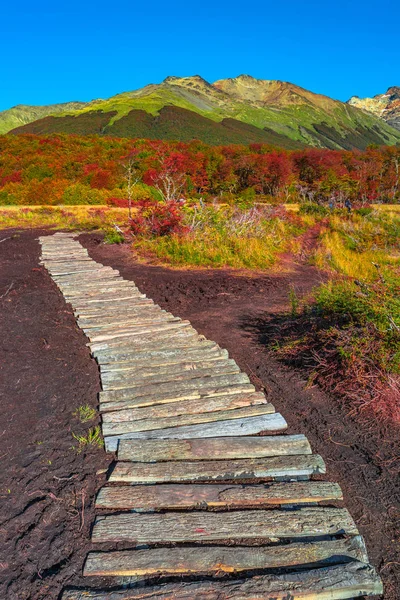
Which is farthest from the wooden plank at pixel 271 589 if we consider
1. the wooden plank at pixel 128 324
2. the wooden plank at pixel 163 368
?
the wooden plank at pixel 128 324

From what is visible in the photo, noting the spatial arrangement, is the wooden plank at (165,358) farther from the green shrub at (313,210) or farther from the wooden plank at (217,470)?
the green shrub at (313,210)

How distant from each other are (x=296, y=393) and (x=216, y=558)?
186cm

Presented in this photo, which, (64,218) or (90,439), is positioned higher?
(64,218)

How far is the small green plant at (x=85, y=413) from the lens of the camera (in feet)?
10.1

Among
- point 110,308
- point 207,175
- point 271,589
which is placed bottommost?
point 271,589

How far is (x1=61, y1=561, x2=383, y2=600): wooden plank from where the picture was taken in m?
1.76

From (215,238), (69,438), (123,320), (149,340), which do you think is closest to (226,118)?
(215,238)

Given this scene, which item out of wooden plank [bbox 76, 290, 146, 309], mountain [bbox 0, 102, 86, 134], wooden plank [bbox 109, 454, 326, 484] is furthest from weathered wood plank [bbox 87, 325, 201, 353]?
mountain [bbox 0, 102, 86, 134]

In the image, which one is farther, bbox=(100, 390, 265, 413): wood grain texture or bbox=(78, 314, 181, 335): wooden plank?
bbox=(78, 314, 181, 335): wooden plank

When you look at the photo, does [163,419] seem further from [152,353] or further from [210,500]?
[152,353]

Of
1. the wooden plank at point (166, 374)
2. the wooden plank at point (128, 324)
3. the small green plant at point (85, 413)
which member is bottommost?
the small green plant at point (85, 413)

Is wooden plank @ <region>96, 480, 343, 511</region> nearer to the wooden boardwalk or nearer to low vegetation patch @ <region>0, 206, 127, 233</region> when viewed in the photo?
the wooden boardwalk

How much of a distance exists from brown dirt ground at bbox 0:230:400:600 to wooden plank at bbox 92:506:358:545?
0.13 meters

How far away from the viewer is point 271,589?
1.79m
